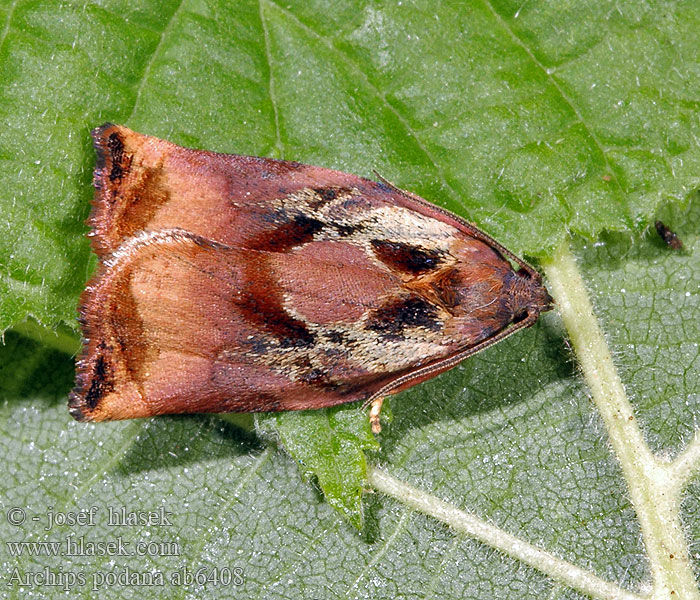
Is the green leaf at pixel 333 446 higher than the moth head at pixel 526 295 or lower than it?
lower

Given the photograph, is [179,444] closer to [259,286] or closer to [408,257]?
[259,286]

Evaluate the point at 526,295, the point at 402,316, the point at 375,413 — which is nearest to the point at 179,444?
the point at 375,413

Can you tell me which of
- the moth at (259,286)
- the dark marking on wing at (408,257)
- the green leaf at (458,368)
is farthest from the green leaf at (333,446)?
the dark marking on wing at (408,257)

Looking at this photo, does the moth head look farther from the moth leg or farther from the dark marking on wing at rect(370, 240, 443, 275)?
the moth leg

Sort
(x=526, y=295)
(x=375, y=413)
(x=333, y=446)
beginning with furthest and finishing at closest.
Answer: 1. (x=375, y=413)
2. (x=333, y=446)
3. (x=526, y=295)

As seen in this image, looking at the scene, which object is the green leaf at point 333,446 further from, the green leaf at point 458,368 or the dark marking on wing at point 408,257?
the dark marking on wing at point 408,257
